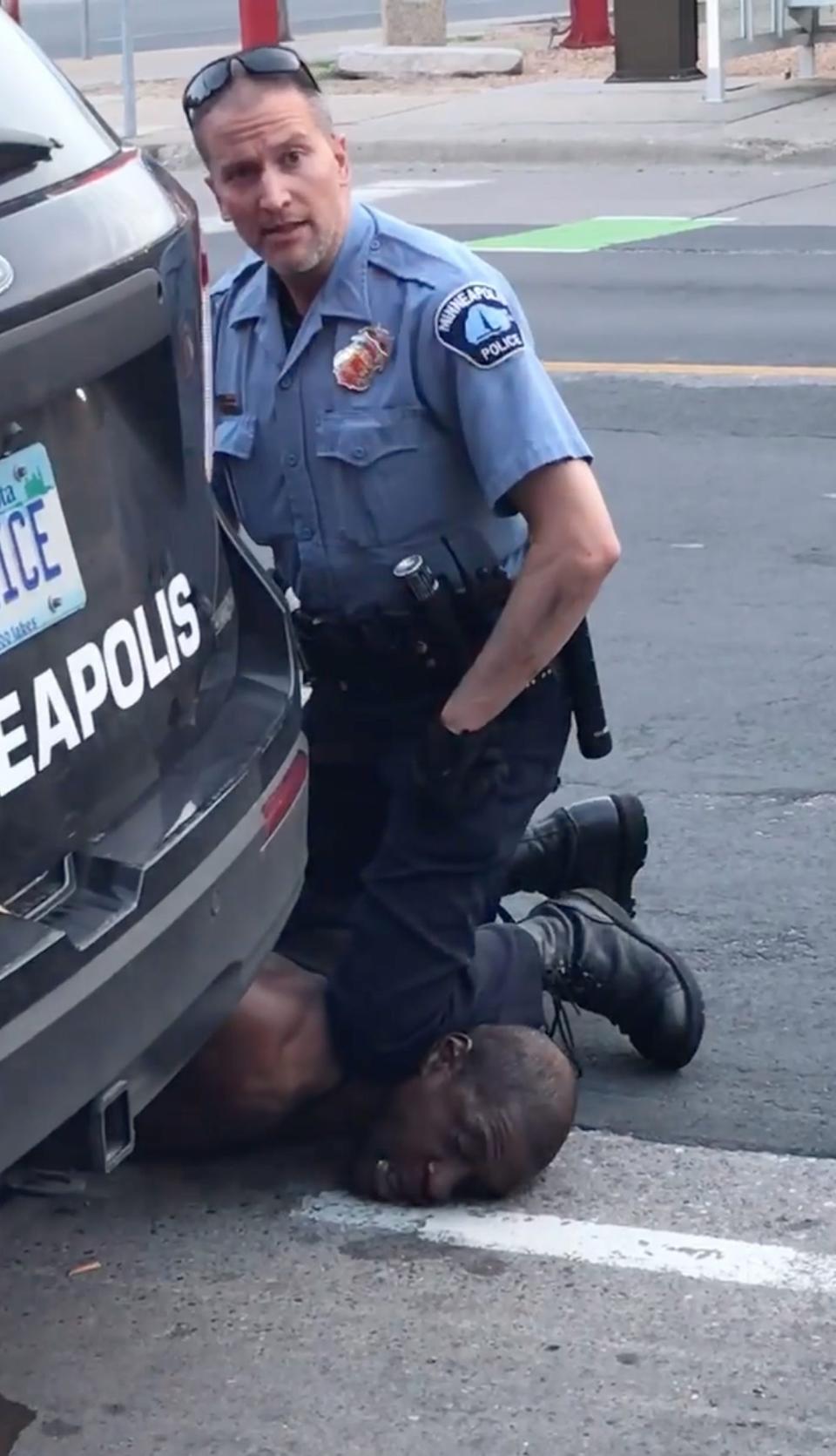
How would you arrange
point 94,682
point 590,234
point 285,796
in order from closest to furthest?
point 94,682
point 285,796
point 590,234

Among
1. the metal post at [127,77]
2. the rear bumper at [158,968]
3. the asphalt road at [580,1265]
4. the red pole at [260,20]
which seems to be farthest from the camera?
the red pole at [260,20]

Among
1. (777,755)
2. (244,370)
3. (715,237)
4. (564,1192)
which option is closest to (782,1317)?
(564,1192)

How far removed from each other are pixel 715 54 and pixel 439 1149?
15.9 m

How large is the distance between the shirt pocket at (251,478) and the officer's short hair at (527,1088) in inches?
30.6

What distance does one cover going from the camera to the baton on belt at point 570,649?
11.3 feet

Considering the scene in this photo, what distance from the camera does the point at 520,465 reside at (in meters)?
3.31

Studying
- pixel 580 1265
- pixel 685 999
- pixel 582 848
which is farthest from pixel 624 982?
pixel 580 1265

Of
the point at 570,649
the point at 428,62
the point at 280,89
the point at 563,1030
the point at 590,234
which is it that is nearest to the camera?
the point at 280,89

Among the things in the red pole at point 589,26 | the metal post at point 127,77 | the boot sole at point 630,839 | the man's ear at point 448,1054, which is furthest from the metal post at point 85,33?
the man's ear at point 448,1054

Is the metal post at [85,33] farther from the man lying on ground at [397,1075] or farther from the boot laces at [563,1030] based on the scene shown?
the man lying on ground at [397,1075]

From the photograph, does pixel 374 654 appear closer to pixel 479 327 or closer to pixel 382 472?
pixel 382 472

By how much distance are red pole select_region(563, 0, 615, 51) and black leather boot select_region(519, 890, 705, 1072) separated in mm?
20477

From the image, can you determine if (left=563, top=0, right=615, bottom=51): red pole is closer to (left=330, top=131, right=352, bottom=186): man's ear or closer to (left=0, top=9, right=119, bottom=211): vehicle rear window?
(left=330, top=131, right=352, bottom=186): man's ear

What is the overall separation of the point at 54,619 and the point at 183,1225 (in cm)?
116
